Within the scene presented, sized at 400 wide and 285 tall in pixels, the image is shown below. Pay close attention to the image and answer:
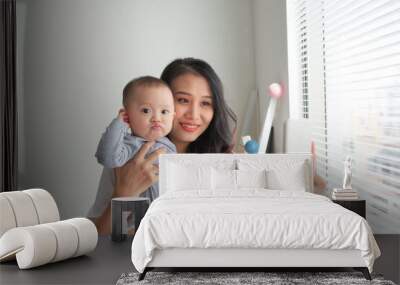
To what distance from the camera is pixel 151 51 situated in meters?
7.46

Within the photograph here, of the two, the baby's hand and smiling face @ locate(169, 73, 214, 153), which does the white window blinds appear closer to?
smiling face @ locate(169, 73, 214, 153)

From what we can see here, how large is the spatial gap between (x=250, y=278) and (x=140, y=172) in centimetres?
281

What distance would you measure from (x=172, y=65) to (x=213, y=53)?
0.45m

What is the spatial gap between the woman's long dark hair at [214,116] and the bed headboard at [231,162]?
2.02 ft

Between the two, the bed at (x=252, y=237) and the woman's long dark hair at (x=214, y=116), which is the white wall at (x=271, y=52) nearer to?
the woman's long dark hair at (x=214, y=116)

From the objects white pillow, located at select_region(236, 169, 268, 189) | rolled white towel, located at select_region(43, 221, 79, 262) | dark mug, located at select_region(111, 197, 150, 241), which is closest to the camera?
rolled white towel, located at select_region(43, 221, 79, 262)

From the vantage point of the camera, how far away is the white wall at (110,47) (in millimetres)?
7465

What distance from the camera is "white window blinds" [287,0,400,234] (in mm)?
5652

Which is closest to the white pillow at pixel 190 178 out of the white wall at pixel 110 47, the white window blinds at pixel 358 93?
the white wall at pixel 110 47

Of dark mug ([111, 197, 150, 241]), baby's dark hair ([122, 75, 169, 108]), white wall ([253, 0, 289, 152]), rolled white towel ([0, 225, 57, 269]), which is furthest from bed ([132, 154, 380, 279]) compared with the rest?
baby's dark hair ([122, 75, 169, 108])

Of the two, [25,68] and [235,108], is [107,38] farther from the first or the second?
[235,108]

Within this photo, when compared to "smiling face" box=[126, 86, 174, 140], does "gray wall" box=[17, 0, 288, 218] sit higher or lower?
higher

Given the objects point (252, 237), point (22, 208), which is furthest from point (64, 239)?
point (252, 237)

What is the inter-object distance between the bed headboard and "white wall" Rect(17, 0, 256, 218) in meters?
0.86
